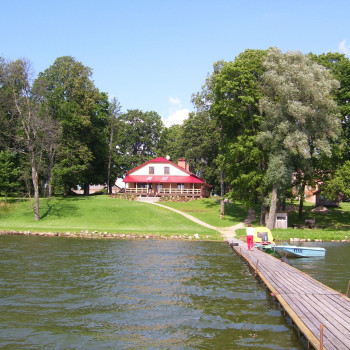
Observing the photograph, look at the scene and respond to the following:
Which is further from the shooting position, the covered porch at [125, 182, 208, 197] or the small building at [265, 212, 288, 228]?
the covered porch at [125, 182, 208, 197]

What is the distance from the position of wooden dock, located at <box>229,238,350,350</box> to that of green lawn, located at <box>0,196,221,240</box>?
1988 cm

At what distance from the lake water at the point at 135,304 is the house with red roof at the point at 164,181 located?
46.4 m

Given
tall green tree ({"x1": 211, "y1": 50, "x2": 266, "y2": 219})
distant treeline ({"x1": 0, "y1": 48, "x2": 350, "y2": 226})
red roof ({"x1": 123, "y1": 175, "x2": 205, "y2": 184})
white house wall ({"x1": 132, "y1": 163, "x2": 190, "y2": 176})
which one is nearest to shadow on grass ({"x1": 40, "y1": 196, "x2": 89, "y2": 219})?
distant treeline ({"x1": 0, "y1": 48, "x2": 350, "y2": 226})

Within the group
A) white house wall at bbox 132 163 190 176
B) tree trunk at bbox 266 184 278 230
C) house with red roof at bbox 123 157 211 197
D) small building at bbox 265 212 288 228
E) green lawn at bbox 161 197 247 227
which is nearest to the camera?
tree trunk at bbox 266 184 278 230

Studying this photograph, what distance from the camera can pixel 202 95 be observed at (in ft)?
196

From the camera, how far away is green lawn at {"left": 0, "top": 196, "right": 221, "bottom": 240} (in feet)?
137

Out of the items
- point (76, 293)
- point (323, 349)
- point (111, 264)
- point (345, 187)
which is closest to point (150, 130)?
point (345, 187)

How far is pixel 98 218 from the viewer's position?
49625 mm

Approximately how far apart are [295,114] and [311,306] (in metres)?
30.1

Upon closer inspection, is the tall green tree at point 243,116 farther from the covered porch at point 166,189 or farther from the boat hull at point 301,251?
the covered porch at point 166,189

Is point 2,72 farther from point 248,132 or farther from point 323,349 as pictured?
point 323,349

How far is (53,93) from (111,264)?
46.2 m

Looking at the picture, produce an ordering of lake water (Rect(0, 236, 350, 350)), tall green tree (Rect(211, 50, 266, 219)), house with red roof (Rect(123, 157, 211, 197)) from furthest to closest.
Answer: house with red roof (Rect(123, 157, 211, 197)) → tall green tree (Rect(211, 50, 266, 219)) → lake water (Rect(0, 236, 350, 350))

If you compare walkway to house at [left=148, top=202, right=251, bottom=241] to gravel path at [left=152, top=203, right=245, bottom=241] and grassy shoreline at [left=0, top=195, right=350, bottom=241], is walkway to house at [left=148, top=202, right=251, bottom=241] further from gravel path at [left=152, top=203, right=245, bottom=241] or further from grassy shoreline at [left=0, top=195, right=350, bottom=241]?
grassy shoreline at [left=0, top=195, right=350, bottom=241]
